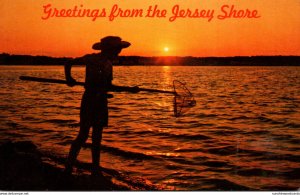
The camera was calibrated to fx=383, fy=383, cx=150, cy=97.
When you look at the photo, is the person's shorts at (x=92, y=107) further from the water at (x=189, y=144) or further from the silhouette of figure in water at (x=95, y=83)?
the water at (x=189, y=144)

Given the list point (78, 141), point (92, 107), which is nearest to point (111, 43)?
point (92, 107)

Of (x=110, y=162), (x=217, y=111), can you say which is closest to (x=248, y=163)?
(x=110, y=162)

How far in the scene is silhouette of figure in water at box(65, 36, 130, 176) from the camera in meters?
6.46

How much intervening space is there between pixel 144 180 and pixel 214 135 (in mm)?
6795

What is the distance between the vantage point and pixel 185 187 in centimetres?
815

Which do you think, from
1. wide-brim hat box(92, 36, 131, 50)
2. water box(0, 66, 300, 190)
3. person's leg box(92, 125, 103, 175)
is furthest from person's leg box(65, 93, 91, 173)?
water box(0, 66, 300, 190)

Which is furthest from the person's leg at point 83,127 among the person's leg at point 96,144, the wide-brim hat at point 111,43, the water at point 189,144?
the water at point 189,144

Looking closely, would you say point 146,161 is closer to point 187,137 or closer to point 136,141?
point 136,141

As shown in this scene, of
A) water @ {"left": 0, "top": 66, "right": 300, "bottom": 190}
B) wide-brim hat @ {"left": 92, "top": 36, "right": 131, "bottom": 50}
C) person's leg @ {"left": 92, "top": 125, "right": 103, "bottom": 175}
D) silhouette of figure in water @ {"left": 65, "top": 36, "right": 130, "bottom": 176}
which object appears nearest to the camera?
silhouette of figure in water @ {"left": 65, "top": 36, "right": 130, "bottom": 176}

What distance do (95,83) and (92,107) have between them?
1.35 ft

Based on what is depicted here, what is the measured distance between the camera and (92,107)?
6.52 metres

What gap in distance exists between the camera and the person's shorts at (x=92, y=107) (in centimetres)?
650

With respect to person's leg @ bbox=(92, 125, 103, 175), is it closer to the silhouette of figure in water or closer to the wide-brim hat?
the silhouette of figure in water

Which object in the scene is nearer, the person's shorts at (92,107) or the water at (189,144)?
the person's shorts at (92,107)
